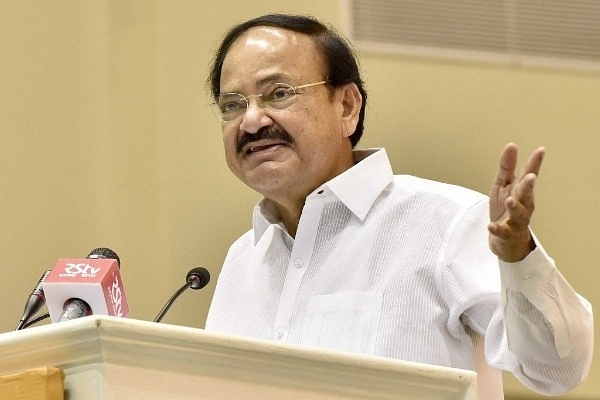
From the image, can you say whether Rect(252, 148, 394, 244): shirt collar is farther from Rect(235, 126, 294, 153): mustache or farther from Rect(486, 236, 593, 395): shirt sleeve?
Rect(486, 236, 593, 395): shirt sleeve

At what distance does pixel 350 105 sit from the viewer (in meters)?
2.33

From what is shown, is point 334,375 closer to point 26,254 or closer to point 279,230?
point 279,230

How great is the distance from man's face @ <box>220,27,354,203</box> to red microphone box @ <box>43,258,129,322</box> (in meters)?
0.52

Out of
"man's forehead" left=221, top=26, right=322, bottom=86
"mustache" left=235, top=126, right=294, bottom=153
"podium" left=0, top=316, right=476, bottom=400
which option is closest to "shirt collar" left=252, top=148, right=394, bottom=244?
"mustache" left=235, top=126, right=294, bottom=153

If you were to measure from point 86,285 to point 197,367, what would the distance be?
0.44 metres

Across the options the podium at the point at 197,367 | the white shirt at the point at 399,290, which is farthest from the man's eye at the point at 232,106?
the podium at the point at 197,367

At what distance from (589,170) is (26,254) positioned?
1977 millimetres

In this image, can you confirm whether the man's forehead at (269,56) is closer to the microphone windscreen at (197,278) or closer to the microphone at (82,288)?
the microphone windscreen at (197,278)

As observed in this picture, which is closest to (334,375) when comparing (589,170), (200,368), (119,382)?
(200,368)

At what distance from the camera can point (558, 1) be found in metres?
3.78

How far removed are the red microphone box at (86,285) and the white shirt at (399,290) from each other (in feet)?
1.35

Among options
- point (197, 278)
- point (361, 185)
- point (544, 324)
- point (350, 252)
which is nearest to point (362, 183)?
point (361, 185)

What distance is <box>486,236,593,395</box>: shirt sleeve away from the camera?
4.97 feet

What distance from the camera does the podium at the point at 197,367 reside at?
1212mm
